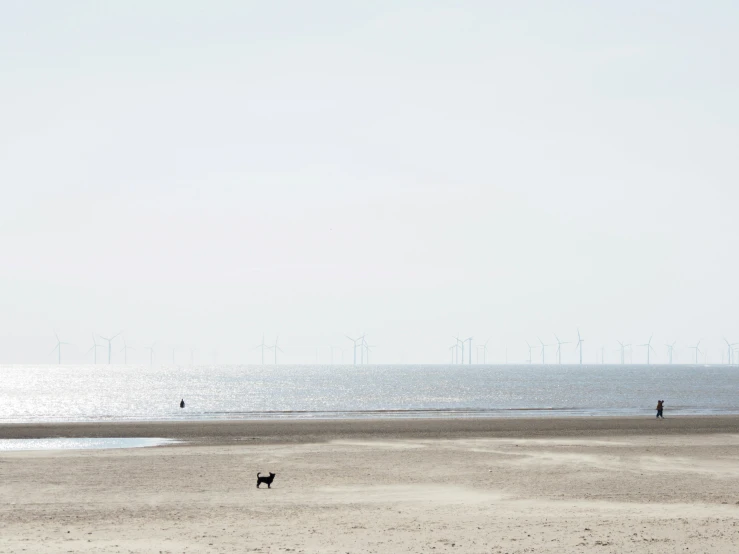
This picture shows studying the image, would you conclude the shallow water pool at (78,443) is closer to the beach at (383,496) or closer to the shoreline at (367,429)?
the shoreline at (367,429)

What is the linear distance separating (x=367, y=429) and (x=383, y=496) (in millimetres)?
32892

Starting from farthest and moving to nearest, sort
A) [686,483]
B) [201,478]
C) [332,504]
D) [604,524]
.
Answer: [201,478]
[686,483]
[332,504]
[604,524]

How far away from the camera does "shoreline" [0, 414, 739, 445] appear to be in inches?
2114

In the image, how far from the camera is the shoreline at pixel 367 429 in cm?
5368

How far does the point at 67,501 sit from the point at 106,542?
7.59 metres

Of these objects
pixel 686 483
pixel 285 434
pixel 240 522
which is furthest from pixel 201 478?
pixel 285 434

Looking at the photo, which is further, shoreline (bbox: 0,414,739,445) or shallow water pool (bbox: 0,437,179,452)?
shoreline (bbox: 0,414,739,445)

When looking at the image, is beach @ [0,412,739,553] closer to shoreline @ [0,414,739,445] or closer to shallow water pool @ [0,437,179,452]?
shoreline @ [0,414,739,445]

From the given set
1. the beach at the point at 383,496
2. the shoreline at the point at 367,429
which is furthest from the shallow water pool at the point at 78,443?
the beach at the point at 383,496

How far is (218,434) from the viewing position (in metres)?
56.9

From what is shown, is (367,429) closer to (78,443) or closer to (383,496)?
(78,443)

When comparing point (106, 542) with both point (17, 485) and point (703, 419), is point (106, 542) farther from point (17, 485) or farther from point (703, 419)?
point (703, 419)

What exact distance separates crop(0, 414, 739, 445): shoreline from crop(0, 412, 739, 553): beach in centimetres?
231

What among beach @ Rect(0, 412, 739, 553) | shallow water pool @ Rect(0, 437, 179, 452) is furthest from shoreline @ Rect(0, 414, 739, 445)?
beach @ Rect(0, 412, 739, 553)
